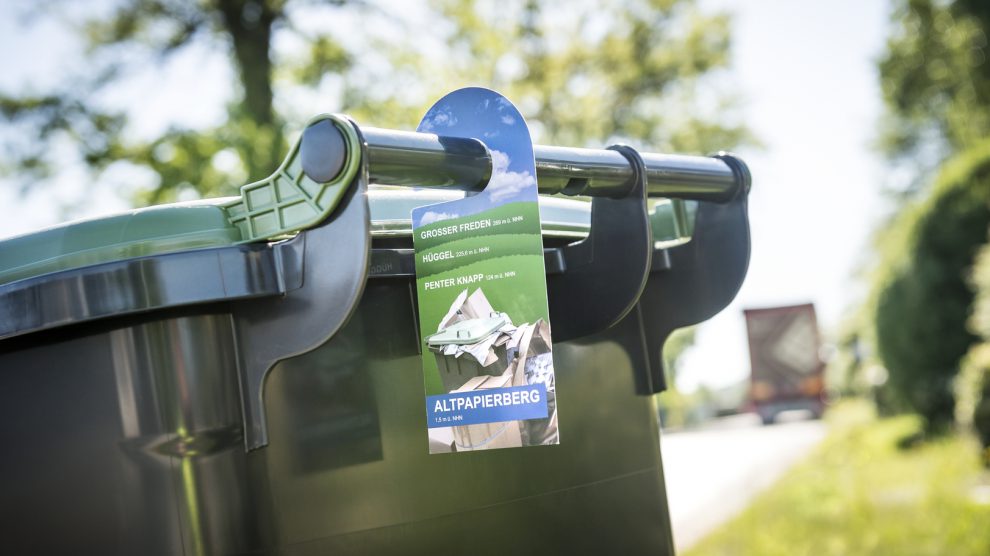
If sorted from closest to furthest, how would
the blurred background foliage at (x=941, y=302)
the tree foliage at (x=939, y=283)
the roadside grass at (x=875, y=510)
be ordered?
the roadside grass at (x=875, y=510) < the blurred background foliage at (x=941, y=302) < the tree foliage at (x=939, y=283)

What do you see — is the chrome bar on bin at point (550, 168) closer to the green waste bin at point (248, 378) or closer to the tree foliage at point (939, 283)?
the green waste bin at point (248, 378)

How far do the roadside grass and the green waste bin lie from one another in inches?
232

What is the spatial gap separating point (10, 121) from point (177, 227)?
12.4m

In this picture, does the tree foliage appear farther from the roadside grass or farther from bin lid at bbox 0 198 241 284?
bin lid at bbox 0 198 241 284

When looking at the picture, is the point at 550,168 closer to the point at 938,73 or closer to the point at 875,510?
the point at 875,510

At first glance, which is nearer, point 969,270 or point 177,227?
point 177,227

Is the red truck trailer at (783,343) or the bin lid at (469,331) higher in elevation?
the bin lid at (469,331)

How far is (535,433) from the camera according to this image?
5.59ft

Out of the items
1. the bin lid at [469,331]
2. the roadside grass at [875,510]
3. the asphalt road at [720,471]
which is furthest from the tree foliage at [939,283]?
the bin lid at [469,331]

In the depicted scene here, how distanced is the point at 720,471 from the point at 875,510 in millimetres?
6974

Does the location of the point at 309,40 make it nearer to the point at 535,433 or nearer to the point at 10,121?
the point at 10,121

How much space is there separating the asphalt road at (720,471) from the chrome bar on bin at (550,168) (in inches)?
192

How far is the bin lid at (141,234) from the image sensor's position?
1777mm

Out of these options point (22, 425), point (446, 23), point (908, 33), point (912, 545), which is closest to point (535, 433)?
point (22, 425)
